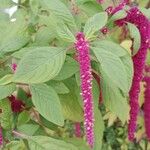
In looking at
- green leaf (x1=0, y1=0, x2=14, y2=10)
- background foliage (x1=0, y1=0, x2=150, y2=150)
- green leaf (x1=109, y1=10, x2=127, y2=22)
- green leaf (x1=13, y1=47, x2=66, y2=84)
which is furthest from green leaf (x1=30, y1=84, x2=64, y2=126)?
green leaf (x1=0, y1=0, x2=14, y2=10)

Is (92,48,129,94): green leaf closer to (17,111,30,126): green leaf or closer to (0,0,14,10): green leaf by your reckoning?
(17,111,30,126): green leaf

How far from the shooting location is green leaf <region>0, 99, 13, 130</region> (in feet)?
3.68

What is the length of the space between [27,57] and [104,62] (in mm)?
156

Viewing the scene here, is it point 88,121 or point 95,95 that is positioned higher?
point 88,121

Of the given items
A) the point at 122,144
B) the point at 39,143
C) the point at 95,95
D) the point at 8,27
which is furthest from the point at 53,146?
the point at 122,144

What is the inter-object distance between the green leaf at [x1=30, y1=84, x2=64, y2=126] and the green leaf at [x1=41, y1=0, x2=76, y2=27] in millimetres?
159

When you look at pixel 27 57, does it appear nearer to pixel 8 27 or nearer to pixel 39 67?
pixel 39 67

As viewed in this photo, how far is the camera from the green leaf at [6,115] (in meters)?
1.12

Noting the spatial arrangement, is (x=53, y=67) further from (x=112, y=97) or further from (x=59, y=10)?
→ (x=112, y=97)

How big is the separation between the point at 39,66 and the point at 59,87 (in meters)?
0.17

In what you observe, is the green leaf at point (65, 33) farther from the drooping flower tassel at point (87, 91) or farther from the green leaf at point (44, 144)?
the green leaf at point (44, 144)

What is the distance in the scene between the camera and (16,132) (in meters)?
1.15

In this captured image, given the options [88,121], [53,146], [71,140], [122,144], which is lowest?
[122,144]

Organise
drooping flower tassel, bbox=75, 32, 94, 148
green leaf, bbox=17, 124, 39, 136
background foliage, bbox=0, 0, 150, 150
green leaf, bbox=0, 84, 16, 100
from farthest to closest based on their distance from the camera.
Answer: green leaf, bbox=17, 124, 39, 136
green leaf, bbox=0, 84, 16, 100
background foliage, bbox=0, 0, 150, 150
drooping flower tassel, bbox=75, 32, 94, 148
